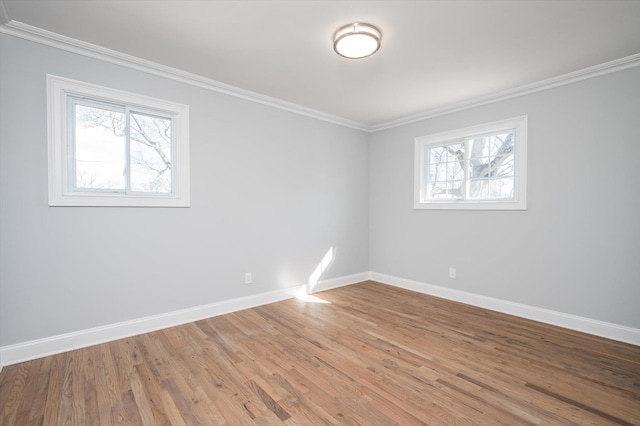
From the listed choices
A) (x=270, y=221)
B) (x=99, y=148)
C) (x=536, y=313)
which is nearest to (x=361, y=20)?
(x=270, y=221)

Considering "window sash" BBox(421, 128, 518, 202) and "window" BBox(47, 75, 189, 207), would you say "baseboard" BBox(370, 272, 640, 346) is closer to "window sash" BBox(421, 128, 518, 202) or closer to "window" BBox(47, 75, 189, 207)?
"window sash" BBox(421, 128, 518, 202)

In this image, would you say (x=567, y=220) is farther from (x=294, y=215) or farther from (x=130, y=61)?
(x=130, y=61)

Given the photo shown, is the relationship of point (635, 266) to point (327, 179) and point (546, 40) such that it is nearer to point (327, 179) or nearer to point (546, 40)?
point (546, 40)

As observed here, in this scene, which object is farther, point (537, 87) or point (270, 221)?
point (270, 221)

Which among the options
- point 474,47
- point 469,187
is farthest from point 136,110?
point 469,187

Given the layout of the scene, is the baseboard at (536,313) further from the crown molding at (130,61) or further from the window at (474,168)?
the crown molding at (130,61)

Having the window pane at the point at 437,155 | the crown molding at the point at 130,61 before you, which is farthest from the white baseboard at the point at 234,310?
the crown molding at the point at 130,61

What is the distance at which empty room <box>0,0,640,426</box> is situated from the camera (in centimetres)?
200

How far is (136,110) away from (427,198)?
3846mm

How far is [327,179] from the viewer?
14.8ft

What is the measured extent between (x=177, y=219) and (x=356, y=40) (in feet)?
7.99

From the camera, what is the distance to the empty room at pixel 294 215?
2.00 metres

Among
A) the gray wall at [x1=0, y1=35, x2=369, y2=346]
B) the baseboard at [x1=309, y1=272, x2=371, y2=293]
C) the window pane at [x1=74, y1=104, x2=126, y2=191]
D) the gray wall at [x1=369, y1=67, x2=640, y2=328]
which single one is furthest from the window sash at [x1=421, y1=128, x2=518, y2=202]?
the window pane at [x1=74, y1=104, x2=126, y2=191]

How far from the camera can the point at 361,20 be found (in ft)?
7.18
